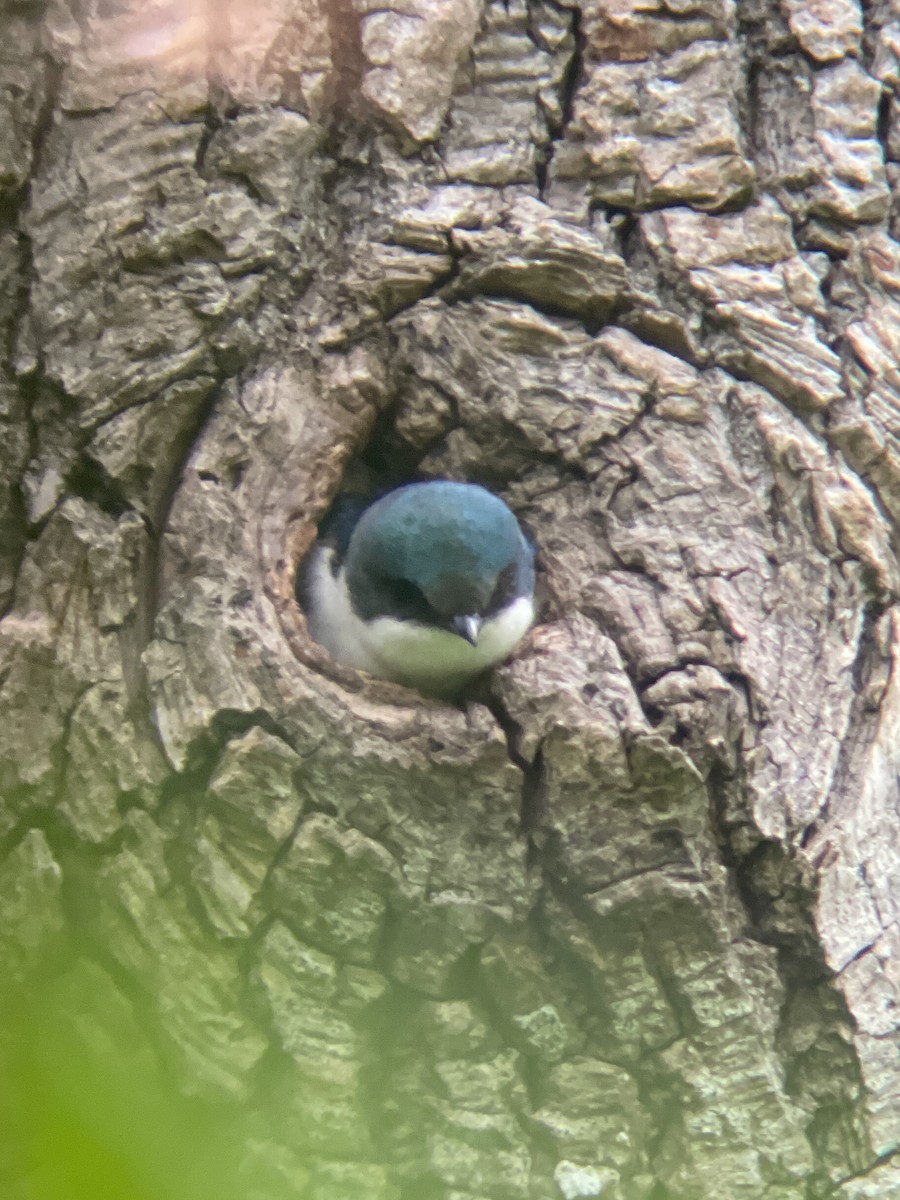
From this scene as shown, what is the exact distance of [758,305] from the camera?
8.16ft

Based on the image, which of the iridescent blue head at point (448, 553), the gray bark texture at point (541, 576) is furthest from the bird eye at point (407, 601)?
the gray bark texture at point (541, 576)

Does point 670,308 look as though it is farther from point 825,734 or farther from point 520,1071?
point 520,1071

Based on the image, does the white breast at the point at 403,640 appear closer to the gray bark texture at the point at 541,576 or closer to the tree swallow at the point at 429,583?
the tree swallow at the point at 429,583

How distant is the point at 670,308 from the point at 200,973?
1.65 m

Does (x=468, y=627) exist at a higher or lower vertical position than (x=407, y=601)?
lower

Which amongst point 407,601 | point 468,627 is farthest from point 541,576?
point 407,601

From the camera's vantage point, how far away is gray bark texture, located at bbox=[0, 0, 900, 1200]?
201cm

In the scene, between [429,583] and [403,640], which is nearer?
[429,583]

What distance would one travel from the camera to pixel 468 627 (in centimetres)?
245

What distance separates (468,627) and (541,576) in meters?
0.19

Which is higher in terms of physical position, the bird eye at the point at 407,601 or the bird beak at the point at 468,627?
the bird eye at the point at 407,601

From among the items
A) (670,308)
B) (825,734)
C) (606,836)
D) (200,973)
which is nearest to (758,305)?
(670,308)

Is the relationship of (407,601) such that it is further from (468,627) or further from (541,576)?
(541,576)

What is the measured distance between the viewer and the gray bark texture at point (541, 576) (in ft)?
6.59
